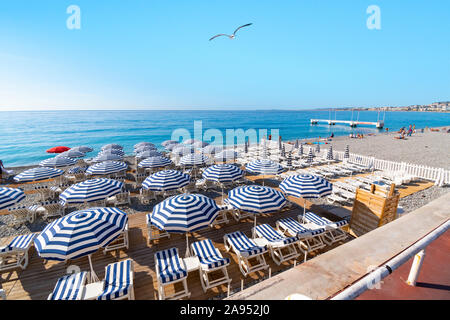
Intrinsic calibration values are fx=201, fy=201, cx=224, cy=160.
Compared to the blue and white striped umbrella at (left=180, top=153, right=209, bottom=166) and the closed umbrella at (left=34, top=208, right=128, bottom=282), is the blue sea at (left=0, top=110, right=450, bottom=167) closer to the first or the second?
the blue and white striped umbrella at (left=180, top=153, right=209, bottom=166)

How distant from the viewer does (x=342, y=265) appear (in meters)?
2.46

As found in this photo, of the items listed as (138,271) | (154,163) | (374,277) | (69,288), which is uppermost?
(374,277)

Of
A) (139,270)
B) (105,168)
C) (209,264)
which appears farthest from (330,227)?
(105,168)

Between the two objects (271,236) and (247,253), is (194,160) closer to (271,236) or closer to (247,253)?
(271,236)

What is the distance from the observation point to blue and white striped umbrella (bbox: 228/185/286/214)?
5754 mm

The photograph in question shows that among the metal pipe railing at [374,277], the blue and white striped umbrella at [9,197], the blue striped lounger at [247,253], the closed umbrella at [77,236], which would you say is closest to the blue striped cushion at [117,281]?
the closed umbrella at [77,236]

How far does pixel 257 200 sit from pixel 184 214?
2.14m

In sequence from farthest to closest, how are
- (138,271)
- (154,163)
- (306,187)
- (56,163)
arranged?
(56,163), (154,163), (306,187), (138,271)

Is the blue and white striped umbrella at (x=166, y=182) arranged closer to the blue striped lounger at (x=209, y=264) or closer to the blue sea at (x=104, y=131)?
the blue striped lounger at (x=209, y=264)

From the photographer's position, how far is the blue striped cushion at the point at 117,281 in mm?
4023

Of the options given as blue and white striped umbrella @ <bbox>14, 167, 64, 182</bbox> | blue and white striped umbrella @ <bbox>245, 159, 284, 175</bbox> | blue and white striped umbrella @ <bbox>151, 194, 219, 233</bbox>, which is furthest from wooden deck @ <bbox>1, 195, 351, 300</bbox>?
blue and white striped umbrella @ <bbox>14, 167, 64, 182</bbox>

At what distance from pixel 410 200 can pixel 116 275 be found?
12.4m

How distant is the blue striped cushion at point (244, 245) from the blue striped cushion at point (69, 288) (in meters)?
3.60

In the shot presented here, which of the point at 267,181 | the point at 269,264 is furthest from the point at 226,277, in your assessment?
the point at 267,181
